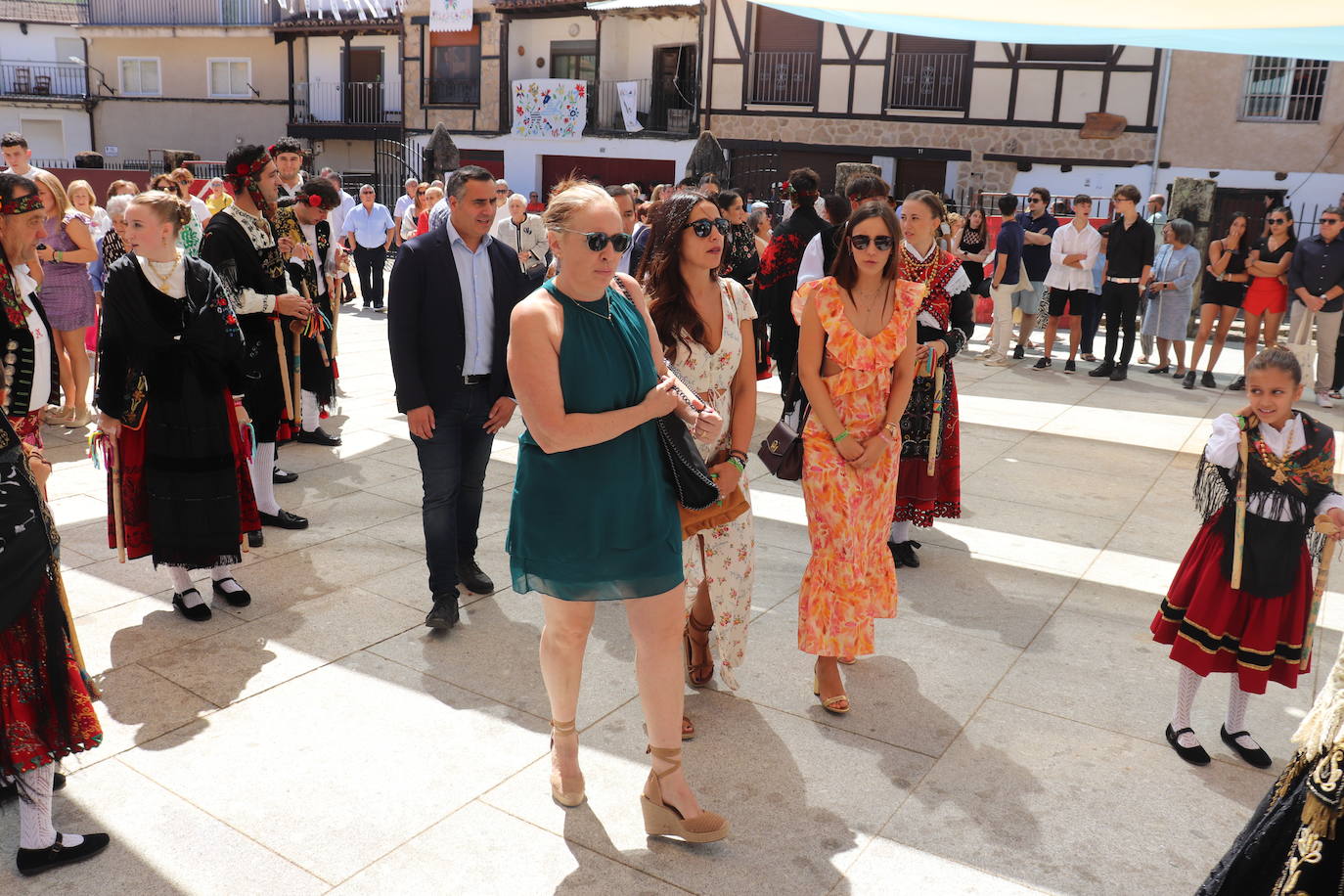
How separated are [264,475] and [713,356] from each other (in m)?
3.03

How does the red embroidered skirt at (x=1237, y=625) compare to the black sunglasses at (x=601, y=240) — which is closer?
the black sunglasses at (x=601, y=240)

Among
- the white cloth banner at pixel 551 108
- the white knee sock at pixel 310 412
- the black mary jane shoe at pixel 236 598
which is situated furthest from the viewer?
the white cloth banner at pixel 551 108

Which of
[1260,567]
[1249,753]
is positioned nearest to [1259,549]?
[1260,567]

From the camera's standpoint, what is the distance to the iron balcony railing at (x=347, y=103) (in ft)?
103

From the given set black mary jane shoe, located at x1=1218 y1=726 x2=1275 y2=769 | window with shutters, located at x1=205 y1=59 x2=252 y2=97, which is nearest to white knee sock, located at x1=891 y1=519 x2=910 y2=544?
black mary jane shoe, located at x1=1218 y1=726 x2=1275 y2=769

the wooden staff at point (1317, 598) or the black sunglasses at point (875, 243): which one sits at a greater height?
the black sunglasses at point (875, 243)

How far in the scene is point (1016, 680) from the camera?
4074 mm

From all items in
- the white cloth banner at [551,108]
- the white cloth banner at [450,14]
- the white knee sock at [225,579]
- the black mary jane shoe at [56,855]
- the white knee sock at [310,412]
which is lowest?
the black mary jane shoe at [56,855]

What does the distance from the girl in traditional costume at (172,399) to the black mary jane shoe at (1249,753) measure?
153 inches

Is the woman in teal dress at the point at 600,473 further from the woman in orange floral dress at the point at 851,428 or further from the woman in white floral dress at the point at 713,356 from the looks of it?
the woman in orange floral dress at the point at 851,428

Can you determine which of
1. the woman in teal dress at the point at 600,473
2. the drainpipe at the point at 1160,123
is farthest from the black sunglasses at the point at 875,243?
the drainpipe at the point at 1160,123

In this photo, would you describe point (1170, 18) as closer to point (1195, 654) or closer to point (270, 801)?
point (1195, 654)

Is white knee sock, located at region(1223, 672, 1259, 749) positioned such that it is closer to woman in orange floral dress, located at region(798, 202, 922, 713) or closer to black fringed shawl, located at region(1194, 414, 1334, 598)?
black fringed shawl, located at region(1194, 414, 1334, 598)

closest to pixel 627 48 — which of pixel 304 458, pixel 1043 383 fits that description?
pixel 1043 383
